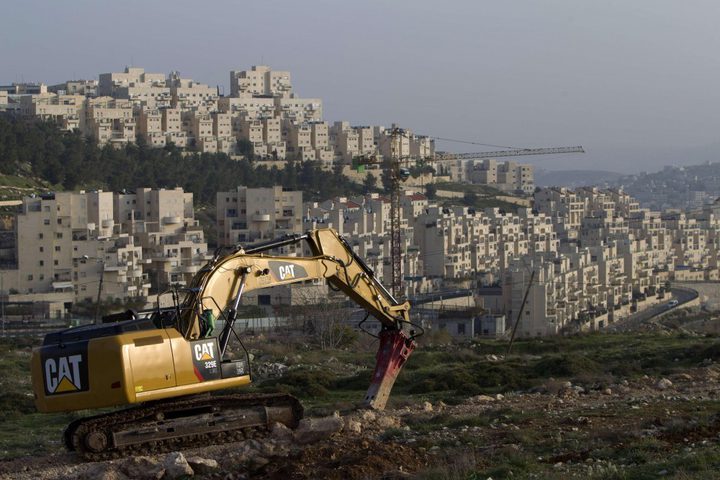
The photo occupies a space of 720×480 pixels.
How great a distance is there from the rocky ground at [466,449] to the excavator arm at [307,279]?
0.68 metres

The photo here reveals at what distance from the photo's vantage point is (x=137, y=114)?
11238cm

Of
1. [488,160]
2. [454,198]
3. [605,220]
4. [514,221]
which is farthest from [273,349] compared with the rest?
[488,160]

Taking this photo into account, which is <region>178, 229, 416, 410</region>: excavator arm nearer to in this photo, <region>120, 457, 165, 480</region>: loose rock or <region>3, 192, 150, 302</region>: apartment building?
<region>120, 457, 165, 480</region>: loose rock

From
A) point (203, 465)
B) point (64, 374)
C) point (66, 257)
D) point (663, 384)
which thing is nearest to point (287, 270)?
point (64, 374)

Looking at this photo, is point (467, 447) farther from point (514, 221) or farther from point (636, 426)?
point (514, 221)

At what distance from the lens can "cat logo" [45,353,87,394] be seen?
39.1 ft

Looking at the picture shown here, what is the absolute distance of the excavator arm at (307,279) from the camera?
12.7 metres

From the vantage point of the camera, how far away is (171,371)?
39.5ft

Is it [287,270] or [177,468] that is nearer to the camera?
[177,468]

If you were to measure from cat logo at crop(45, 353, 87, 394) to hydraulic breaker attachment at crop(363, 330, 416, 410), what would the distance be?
3.66 metres

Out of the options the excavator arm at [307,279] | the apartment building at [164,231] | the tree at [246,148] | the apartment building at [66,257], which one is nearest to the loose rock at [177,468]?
the excavator arm at [307,279]

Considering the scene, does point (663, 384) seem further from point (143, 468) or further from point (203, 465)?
point (143, 468)

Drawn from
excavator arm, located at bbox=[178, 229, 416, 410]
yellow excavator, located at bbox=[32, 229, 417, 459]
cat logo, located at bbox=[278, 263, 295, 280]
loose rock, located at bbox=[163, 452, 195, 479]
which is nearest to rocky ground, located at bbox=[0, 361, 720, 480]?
loose rock, located at bbox=[163, 452, 195, 479]

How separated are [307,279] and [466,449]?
299 centimetres
